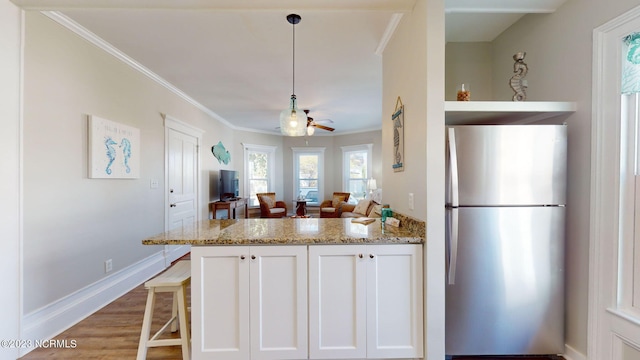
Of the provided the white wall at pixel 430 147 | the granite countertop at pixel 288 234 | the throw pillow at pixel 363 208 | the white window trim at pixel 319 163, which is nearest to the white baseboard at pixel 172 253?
the granite countertop at pixel 288 234

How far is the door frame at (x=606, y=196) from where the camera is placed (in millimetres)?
1595

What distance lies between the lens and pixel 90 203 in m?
2.58

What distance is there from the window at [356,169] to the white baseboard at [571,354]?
5.61 meters

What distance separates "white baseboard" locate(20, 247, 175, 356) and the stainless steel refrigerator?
3.01 meters

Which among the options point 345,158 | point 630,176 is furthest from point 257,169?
point 630,176

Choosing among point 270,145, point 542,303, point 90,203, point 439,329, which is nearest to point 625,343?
point 542,303

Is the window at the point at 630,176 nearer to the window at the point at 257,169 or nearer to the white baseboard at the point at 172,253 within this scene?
the white baseboard at the point at 172,253

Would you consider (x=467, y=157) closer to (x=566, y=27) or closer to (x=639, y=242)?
(x=639, y=242)

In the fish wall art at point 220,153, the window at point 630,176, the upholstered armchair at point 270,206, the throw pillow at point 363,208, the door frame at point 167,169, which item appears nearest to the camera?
the window at point 630,176

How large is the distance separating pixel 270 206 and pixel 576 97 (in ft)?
20.1

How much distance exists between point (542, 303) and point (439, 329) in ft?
2.48

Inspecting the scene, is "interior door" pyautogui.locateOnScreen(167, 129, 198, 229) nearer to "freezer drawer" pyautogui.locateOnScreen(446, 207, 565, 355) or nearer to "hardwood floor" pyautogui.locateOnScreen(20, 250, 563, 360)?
"hardwood floor" pyautogui.locateOnScreen(20, 250, 563, 360)

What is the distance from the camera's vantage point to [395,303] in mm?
1736

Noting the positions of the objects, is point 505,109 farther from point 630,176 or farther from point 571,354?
point 571,354
